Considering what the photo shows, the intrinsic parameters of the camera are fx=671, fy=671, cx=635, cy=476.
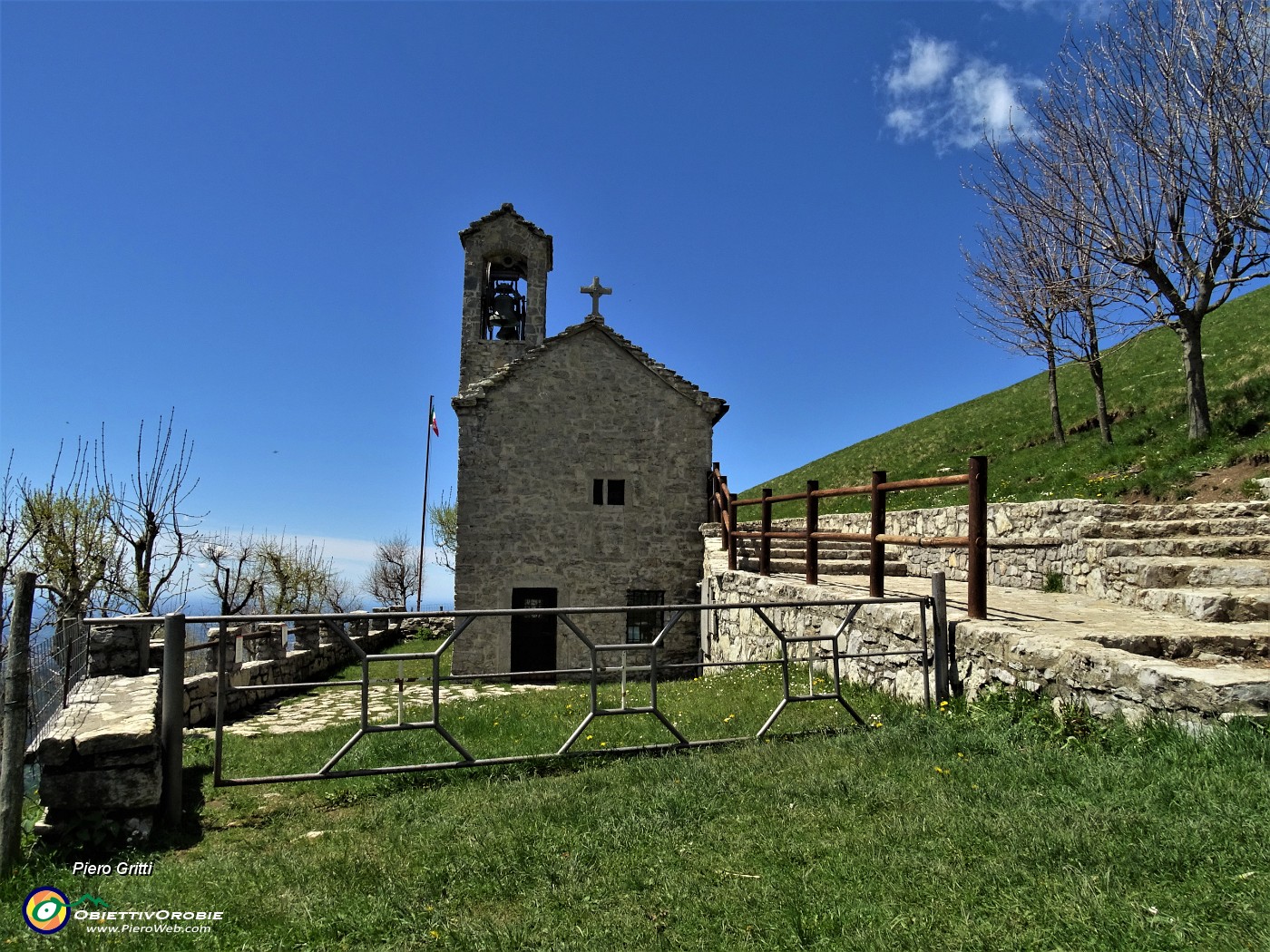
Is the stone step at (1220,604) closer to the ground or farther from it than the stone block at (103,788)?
farther from it

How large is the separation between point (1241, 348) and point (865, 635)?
18679 millimetres

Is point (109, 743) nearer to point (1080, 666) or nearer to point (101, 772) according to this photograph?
point (101, 772)

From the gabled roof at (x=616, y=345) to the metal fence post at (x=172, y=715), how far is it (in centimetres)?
1106

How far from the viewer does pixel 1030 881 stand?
272 centimetres

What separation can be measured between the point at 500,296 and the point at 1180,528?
14578 millimetres

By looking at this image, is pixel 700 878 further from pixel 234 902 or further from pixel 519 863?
pixel 234 902

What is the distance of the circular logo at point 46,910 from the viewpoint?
10.1ft

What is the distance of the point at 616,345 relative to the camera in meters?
16.1

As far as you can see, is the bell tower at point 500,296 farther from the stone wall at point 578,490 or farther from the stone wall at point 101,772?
the stone wall at point 101,772

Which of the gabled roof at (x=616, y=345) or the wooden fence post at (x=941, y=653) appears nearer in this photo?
the wooden fence post at (x=941, y=653)

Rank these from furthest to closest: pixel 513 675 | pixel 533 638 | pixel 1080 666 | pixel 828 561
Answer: pixel 533 638, pixel 828 561, pixel 513 675, pixel 1080 666

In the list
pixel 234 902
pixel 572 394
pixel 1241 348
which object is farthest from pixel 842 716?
pixel 1241 348

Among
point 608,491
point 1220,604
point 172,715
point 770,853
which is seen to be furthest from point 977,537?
point 608,491

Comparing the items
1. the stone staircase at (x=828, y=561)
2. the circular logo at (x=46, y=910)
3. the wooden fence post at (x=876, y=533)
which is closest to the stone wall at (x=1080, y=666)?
the wooden fence post at (x=876, y=533)
